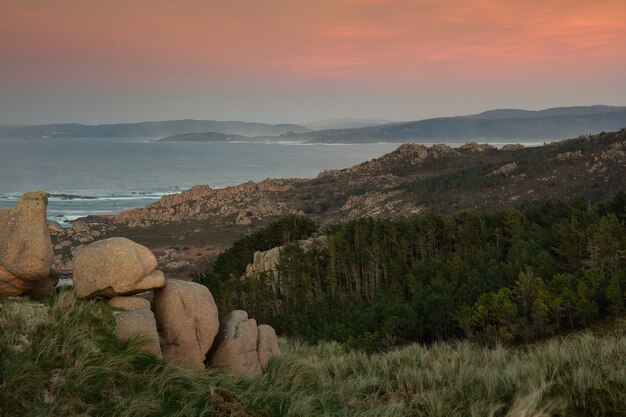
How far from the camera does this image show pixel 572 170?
116375mm

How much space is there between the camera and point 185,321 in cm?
1191

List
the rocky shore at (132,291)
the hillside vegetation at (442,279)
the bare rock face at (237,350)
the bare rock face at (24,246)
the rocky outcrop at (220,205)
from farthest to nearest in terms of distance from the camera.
→ 1. the rocky outcrop at (220,205)
2. the hillside vegetation at (442,279)
3. the bare rock face at (237,350)
4. the rocky shore at (132,291)
5. the bare rock face at (24,246)

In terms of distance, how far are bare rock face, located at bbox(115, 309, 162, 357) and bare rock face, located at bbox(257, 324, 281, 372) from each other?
3.25m

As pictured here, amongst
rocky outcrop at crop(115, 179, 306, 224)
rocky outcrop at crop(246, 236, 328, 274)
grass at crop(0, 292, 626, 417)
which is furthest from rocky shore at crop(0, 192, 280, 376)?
rocky outcrop at crop(115, 179, 306, 224)

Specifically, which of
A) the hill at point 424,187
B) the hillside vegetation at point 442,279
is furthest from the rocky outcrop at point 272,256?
the hill at point 424,187

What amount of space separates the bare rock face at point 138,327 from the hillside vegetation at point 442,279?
14.2 meters

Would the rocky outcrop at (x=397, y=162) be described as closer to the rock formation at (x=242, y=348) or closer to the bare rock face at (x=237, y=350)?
the rock formation at (x=242, y=348)

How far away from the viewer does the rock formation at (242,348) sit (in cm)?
1217

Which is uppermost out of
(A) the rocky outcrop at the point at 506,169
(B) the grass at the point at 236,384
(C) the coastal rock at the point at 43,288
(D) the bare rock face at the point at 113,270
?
(D) the bare rock face at the point at 113,270

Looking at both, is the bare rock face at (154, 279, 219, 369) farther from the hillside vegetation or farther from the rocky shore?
the hillside vegetation

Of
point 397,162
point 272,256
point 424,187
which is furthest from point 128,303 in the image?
point 397,162

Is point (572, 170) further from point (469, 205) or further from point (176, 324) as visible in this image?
point (176, 324)

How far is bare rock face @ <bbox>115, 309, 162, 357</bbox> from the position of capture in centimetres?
1020

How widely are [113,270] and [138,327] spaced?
1.77 meters
